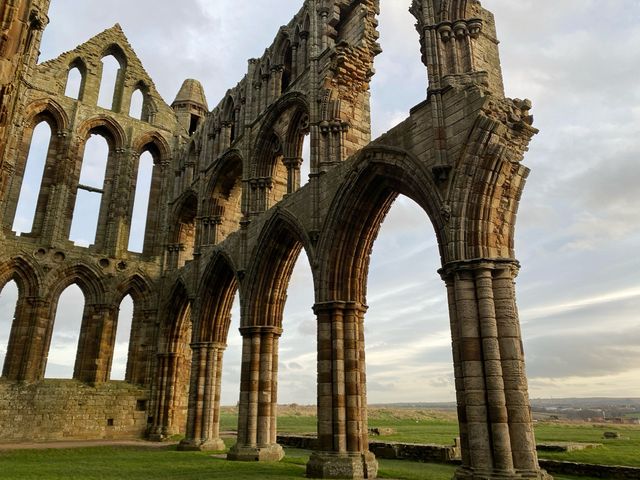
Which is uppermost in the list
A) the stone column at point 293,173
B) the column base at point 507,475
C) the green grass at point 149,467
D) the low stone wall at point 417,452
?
the stone column at point 293,173

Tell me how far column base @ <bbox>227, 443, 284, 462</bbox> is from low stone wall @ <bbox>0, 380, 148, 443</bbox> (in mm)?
7692

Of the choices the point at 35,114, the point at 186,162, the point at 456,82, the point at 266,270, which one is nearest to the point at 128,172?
the point at 186,162

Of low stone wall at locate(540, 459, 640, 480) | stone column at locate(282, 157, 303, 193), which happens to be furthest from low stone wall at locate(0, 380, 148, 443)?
low stone wall at locate(540, 459, 640, 480)

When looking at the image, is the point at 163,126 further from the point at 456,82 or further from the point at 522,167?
the point at 522,167

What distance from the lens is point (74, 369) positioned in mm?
19281

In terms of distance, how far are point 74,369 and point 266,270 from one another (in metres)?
9.54

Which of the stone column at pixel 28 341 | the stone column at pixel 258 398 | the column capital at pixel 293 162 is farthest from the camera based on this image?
the stone column at pixel 28 341

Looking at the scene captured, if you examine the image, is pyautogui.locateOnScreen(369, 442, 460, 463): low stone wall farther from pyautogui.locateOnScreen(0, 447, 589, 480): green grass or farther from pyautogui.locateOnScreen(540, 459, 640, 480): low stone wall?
pyautogui.locateOnScreen(540, 459, 640, 480): low stone wall

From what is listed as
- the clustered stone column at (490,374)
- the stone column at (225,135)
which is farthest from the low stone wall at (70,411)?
the clustered stone column at (490,374)

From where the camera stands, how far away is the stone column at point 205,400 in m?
15.9

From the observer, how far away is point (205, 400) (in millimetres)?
16266

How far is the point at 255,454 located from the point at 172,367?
26.6 ft

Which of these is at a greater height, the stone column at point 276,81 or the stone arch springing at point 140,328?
the stone column at point 276,81

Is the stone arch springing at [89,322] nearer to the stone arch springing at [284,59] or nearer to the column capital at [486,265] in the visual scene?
the stone arch springing at [284,59]
